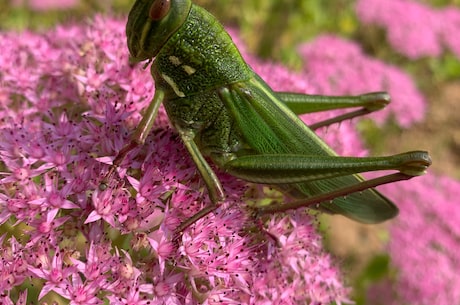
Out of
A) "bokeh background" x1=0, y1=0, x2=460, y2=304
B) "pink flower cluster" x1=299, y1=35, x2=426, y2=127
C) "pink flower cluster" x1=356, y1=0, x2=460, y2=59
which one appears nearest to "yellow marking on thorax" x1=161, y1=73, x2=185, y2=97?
"pink flower cluster" x1=299, y1=35, x2=426, y2=127

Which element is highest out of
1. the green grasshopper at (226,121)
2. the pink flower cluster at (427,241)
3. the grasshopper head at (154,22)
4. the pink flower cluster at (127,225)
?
the grasshopper head at (154,22)

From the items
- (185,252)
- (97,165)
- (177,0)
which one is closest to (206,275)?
(185,252)

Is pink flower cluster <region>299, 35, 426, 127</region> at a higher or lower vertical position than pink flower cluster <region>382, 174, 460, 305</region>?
higher

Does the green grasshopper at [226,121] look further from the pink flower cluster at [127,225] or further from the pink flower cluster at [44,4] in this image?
the pink flower cluster at [44,4]

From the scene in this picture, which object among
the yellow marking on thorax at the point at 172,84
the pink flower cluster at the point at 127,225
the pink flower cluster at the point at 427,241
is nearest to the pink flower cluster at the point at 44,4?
the pink flower cluster at the point at 127,225

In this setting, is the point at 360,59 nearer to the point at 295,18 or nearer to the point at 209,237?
the point at 295,18

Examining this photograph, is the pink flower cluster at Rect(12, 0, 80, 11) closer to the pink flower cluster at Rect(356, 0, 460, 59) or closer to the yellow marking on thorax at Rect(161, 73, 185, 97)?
the pink flower cluster at Rect(356, 0, 460, 59)
